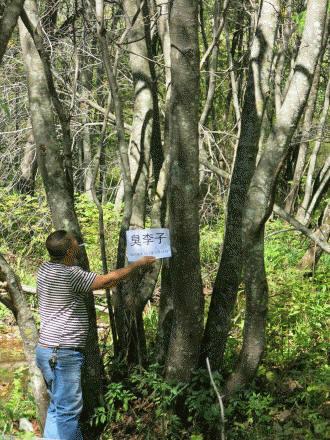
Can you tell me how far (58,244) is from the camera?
177 inches

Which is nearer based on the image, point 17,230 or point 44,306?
point 44,306

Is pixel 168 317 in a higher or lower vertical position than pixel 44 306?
lower

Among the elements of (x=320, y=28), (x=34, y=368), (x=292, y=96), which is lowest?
(x=34, y=368)

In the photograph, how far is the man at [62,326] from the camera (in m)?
4.50

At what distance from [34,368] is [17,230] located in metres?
6.11

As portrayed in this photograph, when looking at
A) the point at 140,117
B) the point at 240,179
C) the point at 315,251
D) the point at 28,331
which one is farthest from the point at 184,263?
the point at 315,251

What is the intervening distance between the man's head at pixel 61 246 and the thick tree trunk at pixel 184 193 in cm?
83

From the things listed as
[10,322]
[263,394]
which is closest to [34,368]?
[263,394]

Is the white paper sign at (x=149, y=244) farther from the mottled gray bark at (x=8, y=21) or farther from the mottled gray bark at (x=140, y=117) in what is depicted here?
the mottled gray bark at (x=8, y=21)

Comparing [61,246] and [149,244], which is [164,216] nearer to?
[149,244]

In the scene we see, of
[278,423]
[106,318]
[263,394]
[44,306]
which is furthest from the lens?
[106,318]

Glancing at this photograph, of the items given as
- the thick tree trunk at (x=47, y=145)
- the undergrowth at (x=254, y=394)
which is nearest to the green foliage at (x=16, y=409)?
the undergrowth at (x=254, y=394)

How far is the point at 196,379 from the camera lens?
5027 millimetres

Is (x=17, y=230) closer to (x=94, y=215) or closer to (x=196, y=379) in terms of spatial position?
(x=94, y=215)
